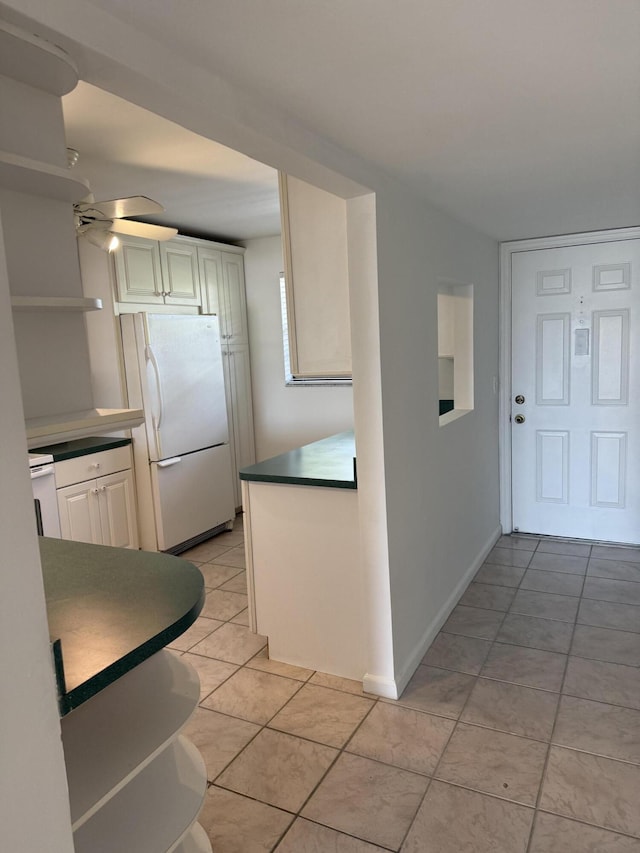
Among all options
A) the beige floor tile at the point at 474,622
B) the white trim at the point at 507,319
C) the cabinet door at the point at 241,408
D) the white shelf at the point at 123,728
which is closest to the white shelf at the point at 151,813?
the white shelf at the point at 123,728

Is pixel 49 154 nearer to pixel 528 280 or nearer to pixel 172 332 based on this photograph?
pixel 172 332

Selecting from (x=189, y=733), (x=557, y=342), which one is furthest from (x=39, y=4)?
(x=557, y=342)

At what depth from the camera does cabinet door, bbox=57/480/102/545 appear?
3.58 metres

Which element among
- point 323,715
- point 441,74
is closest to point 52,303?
point 441,74

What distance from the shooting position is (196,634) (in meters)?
3.21

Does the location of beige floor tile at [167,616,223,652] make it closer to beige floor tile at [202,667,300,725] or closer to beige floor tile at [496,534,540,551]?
beige floor tile at [202,667,300,725]

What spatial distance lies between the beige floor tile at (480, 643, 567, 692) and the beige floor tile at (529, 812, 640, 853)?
745 mm

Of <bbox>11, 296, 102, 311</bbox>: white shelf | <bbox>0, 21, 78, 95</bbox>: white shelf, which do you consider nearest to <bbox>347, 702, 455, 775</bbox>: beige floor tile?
<bbox>11, 296, 102, 311</bbox>: white shelf

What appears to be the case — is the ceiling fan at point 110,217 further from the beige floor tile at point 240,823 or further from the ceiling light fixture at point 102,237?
the beige floor tile at point 240,823

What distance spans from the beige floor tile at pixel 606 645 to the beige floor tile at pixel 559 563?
742 millimetres

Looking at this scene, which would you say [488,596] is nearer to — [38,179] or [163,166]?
[163,166]

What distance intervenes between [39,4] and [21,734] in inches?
45.6

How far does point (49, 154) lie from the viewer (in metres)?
1.29

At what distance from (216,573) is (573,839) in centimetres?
260
